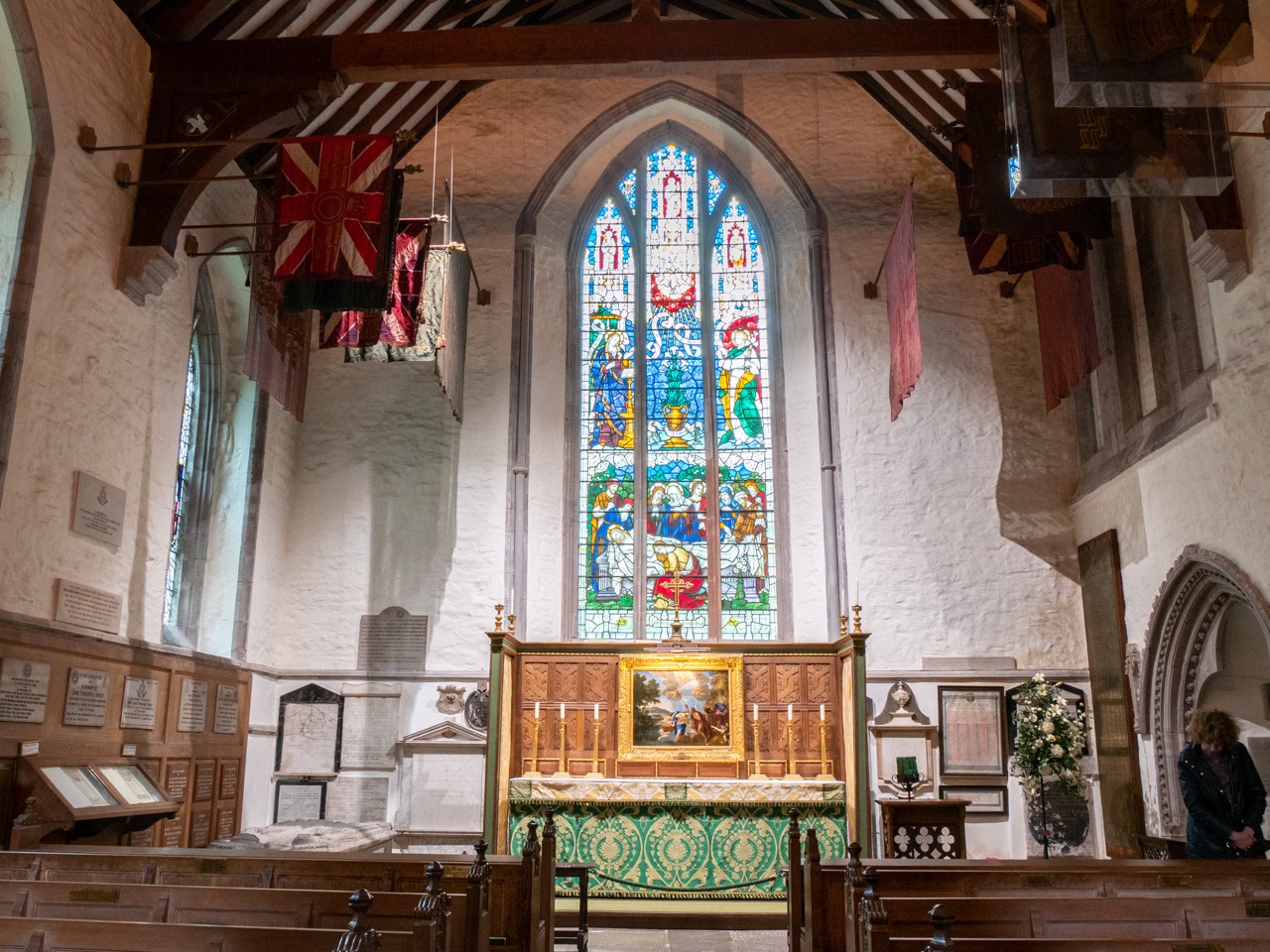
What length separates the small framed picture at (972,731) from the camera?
32.9ft

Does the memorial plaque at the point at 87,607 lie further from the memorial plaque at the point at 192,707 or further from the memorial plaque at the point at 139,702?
the memorial plaque at the point at 192,707

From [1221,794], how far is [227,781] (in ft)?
24.7

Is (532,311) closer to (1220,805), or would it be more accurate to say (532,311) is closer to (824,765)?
(824,765)

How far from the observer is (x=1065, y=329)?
9383mm

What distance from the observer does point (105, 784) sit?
7.20 meters

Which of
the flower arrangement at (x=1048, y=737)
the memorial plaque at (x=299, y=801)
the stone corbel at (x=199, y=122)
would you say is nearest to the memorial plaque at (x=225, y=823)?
the memorial plaque at (x=299, y=801)

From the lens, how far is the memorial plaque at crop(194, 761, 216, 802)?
9.02 m

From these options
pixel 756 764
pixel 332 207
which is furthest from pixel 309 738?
pixel 332 207

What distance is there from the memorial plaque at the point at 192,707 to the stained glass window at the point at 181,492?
0.90m

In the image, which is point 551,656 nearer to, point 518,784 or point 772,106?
point 518,784

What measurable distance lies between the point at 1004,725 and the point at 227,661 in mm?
6765

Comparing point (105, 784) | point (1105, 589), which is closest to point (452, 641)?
point (105, 784)

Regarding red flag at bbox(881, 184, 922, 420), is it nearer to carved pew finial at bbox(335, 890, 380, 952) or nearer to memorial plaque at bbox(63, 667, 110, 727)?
memorial plaque at bbox(63, 667, 110, 727)

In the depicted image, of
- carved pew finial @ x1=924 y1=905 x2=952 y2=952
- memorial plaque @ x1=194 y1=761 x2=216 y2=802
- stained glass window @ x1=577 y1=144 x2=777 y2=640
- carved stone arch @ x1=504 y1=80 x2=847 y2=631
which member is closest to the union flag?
carved stone arch @ x1=504 y1=80 x2=847 y2=631
